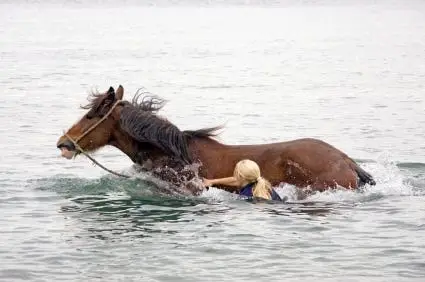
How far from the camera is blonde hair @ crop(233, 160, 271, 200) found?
44.4ft

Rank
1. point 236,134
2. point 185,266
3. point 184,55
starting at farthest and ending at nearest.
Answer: point 184,55 → point 236,134 → point 185,266

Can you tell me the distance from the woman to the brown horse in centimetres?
21

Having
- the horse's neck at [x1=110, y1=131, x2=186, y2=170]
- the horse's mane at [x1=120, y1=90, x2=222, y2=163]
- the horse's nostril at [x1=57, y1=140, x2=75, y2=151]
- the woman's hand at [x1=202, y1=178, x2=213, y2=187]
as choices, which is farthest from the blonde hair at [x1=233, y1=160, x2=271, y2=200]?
the horse's nostril at [x1=57, y1=140, x2=75, y2=151]

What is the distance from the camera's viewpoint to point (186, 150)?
47.1ft

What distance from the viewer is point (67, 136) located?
14594mm

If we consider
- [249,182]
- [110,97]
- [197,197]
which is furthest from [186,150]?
[110,97]

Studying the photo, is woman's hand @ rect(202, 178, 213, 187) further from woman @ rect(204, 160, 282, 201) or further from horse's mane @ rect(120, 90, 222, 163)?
horse's mane @ rect(120, 90, 222, 163)

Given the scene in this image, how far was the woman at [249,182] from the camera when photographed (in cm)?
1357

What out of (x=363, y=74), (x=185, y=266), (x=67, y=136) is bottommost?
(x=185, y=266)

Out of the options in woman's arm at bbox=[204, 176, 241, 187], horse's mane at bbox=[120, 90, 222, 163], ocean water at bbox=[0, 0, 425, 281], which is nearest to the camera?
ocean water at bbox=[0, 0, 425, 281]

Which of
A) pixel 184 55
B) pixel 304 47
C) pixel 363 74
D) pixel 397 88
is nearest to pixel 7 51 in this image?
pixel 184 55

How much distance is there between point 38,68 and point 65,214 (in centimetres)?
2916

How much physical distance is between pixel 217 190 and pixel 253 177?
779 millimetres

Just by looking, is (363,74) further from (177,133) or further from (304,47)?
(177,133)
